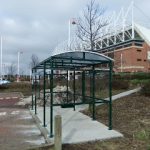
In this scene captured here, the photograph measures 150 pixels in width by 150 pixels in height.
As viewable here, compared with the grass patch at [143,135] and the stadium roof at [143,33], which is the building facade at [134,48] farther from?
the grass patch at [143,135]

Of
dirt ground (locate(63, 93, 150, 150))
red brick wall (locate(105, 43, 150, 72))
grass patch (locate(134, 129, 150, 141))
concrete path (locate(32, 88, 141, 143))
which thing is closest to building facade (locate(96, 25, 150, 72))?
red brick wall (locate(105, 43, 150, 72))

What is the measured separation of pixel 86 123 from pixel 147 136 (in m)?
2.94

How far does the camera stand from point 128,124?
1123 cm

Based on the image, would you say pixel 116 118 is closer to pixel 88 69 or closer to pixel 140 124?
pixel 140 124

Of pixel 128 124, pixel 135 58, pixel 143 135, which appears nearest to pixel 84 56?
pixel 128 124

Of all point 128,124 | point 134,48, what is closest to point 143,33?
point 134,48

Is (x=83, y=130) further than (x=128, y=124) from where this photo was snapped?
No

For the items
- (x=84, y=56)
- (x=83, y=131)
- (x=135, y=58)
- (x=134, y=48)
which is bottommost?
(x=83, y=131)

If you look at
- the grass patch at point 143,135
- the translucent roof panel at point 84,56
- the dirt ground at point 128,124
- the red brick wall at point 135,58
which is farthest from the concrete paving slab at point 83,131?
the red brick wall at point 135,58

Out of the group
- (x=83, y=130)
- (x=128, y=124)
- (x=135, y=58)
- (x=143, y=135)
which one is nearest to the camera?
(x=143, y=135)

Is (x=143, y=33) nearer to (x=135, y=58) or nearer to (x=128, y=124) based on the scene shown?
(x=135, y=58)

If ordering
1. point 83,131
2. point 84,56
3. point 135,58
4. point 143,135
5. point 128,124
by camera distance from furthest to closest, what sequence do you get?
point 135,58
point 128,124
point 84,56
point 83,131
point 143,135

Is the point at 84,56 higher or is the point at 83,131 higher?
the point at 84,56

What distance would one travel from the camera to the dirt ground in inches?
339
